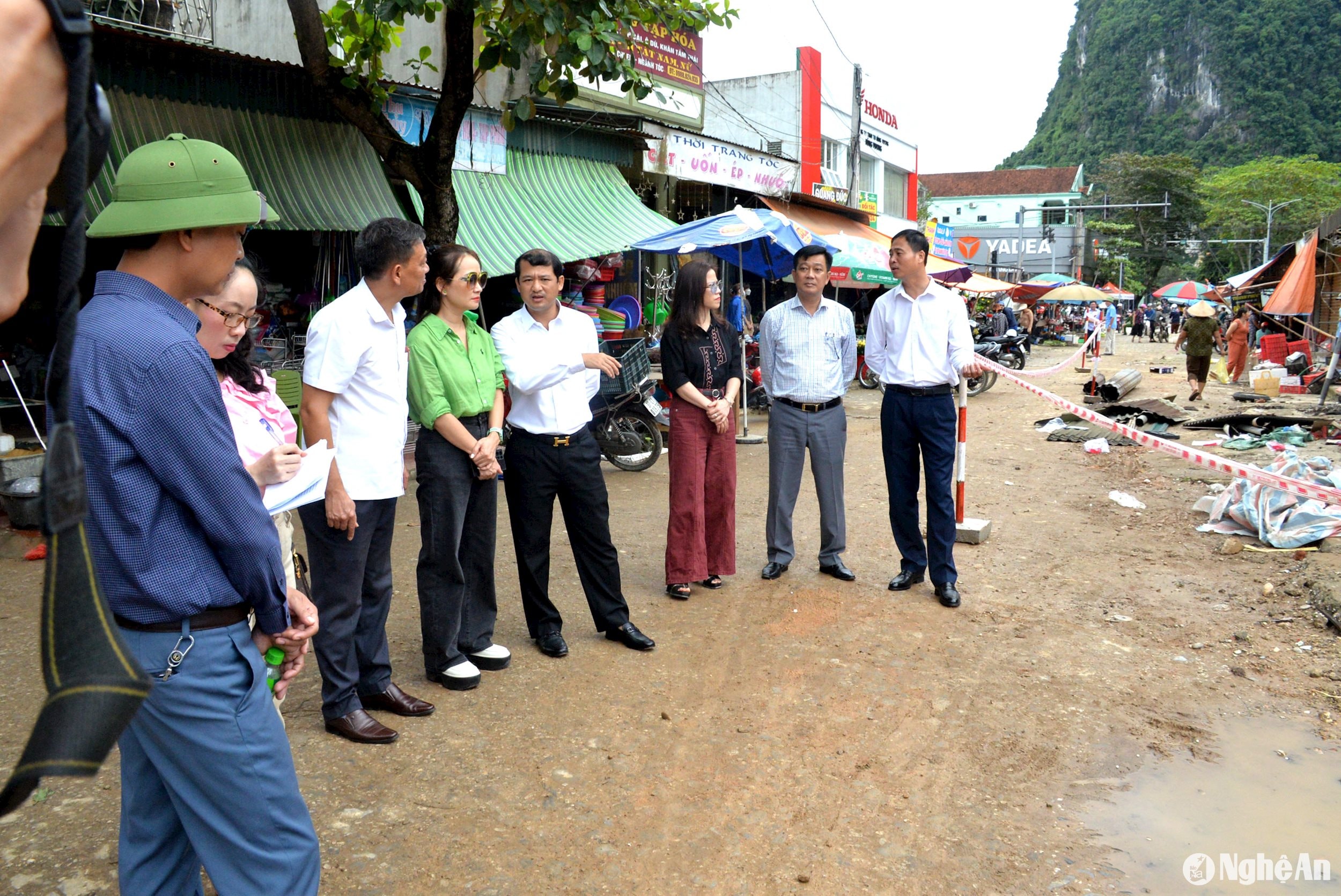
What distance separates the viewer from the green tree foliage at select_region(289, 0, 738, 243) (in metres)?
6.46

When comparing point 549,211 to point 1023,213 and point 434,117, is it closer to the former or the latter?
point 434,117

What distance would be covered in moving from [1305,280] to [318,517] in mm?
21363

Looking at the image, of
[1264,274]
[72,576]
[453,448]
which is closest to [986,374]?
[1264,274]

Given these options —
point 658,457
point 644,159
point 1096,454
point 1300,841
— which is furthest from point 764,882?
point 644,159

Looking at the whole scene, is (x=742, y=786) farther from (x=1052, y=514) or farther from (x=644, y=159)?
(x=644, y=159)

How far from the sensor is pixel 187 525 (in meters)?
1.75

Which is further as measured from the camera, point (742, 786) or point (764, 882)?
point (742, 786)

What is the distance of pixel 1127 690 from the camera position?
4.20m

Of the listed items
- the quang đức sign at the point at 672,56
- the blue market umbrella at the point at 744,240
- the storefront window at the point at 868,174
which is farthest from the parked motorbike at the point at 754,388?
the storefront window at the point at 868,174

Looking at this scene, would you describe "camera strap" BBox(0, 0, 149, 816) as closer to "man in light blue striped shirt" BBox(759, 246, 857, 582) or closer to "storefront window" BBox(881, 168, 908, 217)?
"man in light blue striped shirt" BBox(759, 246, 857, 582)

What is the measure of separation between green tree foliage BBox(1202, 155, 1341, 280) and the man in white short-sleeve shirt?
59.5 meters

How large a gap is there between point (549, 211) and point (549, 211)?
0.5 inches

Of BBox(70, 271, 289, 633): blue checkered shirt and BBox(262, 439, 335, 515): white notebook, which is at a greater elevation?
BBox(70, 271, 289, 633): blue checkered shirt

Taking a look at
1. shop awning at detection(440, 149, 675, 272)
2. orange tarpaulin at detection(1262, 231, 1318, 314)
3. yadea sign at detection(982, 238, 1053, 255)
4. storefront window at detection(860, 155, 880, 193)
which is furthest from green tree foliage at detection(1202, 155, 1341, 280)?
shop awning at detection(440, 149, 675, 272)
